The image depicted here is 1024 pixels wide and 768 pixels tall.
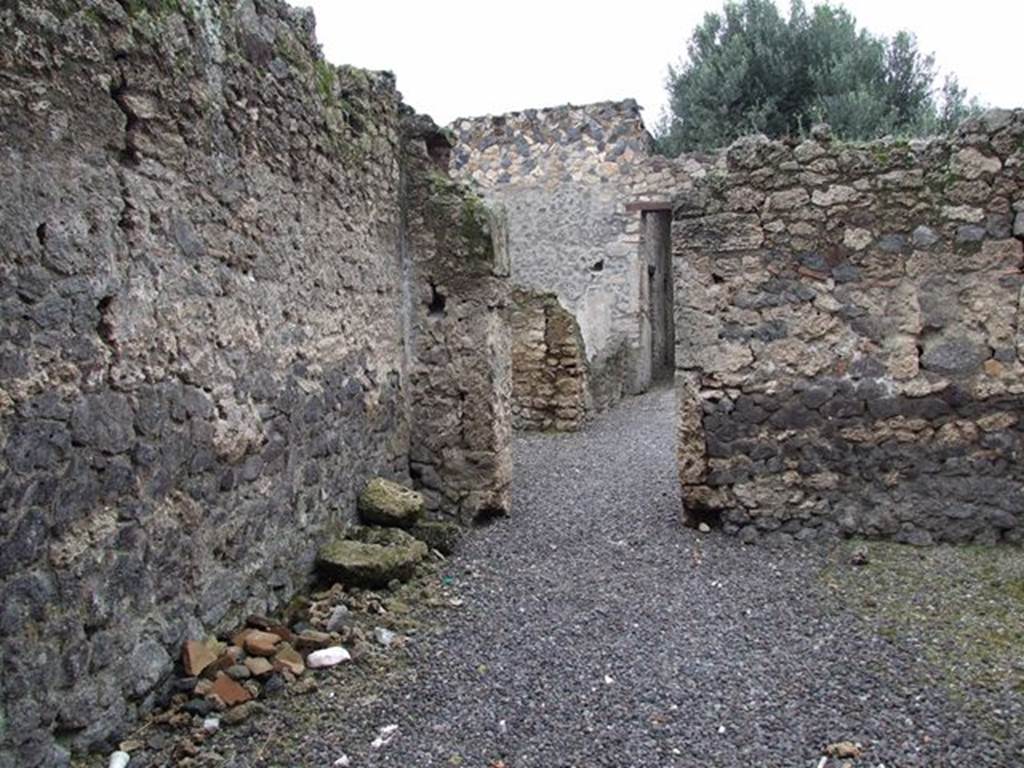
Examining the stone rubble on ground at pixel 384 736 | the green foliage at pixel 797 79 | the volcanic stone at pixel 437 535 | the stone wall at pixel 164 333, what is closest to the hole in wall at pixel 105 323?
the stone wall at pixel 164 333

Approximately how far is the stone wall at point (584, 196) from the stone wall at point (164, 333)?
881 centimetres

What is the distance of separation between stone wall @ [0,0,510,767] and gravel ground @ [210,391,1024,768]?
0.63 m

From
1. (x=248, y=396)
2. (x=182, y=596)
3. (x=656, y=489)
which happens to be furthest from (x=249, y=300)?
(x=656, y=489)

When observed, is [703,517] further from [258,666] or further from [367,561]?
[258,666]

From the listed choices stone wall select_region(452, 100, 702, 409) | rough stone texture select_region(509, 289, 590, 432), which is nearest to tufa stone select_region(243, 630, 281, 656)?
rough stone texture select_region(509, 289, 590, 432)

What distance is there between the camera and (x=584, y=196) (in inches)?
549

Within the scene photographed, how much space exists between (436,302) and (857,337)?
2.76m

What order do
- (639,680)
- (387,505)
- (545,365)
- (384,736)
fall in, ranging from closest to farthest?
(384,736) < (639,680) < (387,505) < (545,365)

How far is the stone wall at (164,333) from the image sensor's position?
8.21 ft

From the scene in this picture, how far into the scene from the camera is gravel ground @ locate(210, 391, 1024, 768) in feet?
9.56

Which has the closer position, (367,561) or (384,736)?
(384,736)

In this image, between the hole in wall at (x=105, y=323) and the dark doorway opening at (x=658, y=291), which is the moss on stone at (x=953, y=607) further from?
the dark doorway opening at (x=658, y=291)

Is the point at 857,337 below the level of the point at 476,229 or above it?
below

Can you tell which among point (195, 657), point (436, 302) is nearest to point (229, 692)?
point (195, 657)
